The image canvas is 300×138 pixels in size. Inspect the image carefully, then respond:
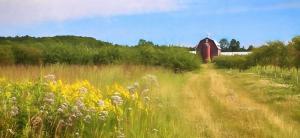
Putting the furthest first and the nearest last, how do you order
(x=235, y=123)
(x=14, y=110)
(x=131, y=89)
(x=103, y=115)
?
(x=235, y=123)
(x=131, y=89)
(x=103, y=115)
(x=14, y=110)

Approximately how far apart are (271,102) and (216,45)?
99198mm

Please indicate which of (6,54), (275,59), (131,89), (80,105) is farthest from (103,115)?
(275,59)

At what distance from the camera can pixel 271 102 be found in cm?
1859

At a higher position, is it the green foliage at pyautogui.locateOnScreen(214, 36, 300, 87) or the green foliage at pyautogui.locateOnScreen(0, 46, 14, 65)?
the green foliage at pyautogui.locateOnScreen(0, 46, 14, 65)

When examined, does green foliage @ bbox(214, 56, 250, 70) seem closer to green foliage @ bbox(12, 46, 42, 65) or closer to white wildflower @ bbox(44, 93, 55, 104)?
green foliage @ bbox(12, 46, 42, 65)

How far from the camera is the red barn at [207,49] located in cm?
11075

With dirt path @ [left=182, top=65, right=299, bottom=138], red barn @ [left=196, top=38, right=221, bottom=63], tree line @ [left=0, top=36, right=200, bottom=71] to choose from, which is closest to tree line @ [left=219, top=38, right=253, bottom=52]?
red barn @ [left=196, top=38, right=221, bottom=63]

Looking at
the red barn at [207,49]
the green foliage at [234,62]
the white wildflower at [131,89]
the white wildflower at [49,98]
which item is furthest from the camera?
the red barn at [207,49]

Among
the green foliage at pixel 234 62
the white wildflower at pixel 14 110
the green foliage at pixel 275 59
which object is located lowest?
the green foliage at pixel 234 62

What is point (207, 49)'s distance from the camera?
111 meters

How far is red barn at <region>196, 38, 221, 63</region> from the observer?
363 ft

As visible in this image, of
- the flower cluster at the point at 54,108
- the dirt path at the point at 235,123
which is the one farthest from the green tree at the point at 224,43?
the flower cluster at the point at 54,108

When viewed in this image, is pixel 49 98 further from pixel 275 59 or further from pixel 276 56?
pixel 276 56

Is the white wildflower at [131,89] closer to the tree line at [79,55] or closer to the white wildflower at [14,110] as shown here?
the white wildflower at [14,110]
